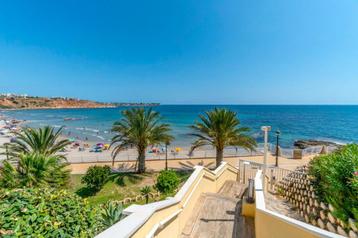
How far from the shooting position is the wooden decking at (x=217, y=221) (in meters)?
4.77

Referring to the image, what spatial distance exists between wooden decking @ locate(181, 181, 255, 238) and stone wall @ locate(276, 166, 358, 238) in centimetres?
137

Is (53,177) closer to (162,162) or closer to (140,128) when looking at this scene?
(140,128)

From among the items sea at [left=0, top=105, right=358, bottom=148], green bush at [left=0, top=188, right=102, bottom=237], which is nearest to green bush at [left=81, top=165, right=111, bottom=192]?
sea at [left=0, top=105, right=358, bottom=148]

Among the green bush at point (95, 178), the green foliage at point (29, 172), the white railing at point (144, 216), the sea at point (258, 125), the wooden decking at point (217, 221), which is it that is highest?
the white railing at point (144, 216)

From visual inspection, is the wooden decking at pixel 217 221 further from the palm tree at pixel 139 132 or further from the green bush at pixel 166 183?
the palm tree at pixel 139 132

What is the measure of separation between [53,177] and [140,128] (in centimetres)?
903

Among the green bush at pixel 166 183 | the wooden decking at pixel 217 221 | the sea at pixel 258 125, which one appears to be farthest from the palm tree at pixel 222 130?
the wooden decking at pixel 217 221

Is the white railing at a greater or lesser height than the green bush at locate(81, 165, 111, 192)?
greater

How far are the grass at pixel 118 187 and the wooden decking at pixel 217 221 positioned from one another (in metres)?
6.34

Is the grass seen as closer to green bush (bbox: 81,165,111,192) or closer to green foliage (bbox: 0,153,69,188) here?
green bush (bbox: 81,165,111,192)

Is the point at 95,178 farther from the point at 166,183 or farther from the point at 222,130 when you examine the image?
the point at 222,130

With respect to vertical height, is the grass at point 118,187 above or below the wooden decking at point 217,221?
below

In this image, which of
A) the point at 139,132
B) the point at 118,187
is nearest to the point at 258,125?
the point at 139,132

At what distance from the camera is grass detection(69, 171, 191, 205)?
41.8ft
